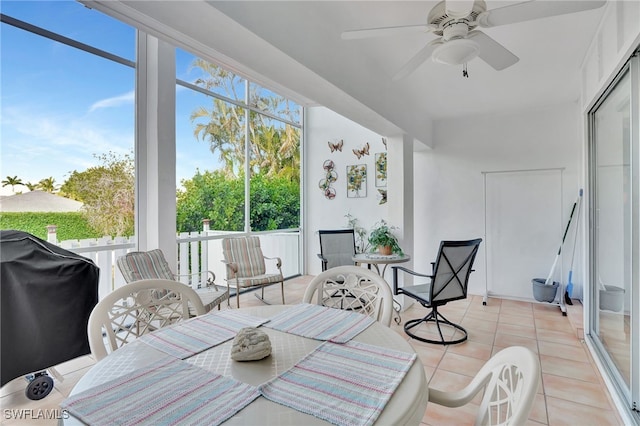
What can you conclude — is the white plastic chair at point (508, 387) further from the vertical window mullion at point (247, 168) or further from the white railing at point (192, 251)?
the vertical window mullion at point (247, 168)

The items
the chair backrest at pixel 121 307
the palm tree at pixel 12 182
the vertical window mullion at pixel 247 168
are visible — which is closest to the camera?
the chair backrest at pixel 121 307

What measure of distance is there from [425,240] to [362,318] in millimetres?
3894

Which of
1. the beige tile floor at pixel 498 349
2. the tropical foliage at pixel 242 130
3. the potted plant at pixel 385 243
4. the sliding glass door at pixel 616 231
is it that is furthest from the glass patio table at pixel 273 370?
the tropical foliage at pixel 242 130

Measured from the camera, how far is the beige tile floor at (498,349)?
1965mm

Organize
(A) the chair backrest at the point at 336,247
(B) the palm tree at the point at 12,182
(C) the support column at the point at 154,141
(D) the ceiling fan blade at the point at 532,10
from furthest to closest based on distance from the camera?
(A) the chair backrest at the point at 336,247 → (C) the support column at the point at 154,141 → (B) the palm tree at the point at 12,182 → (D) the ceiling fan blade at the point at 532,10

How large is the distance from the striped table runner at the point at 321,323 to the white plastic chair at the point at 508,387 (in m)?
0.36

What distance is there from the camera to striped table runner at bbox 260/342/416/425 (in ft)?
2.64

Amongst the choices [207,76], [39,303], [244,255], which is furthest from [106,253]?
[207,76]

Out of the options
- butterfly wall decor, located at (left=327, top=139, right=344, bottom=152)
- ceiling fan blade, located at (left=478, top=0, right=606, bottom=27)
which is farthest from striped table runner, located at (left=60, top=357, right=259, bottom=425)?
butterfly wall decor, located at (left=327, top=139, right=344, bottom=152)

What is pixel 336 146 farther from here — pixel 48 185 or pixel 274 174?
pixel 48 185

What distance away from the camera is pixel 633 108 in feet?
6.05

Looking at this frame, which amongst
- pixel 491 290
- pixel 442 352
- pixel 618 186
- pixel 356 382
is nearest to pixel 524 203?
pixel 491 290

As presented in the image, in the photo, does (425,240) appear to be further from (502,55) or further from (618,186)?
(502,55)

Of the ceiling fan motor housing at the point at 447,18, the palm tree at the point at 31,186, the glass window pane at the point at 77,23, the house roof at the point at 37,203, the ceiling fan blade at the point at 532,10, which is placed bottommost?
the house roof at the point at 37,203
